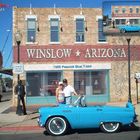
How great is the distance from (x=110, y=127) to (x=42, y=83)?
56.8 feet

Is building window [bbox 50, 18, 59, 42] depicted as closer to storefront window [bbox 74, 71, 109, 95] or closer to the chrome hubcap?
storefront window [bbox 74, 71, 109, 95]

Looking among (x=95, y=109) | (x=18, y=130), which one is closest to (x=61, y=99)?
(x=18, y=130)

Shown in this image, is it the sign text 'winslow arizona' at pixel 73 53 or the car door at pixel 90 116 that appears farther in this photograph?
the sign text 'winslow arizona' at pixel 73 53

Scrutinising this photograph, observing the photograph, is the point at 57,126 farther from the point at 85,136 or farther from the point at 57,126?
the point at 85,136

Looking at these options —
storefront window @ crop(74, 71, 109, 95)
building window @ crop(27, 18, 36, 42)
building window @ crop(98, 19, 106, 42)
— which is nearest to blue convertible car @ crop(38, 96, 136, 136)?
storefront window @ crop(74, 71, 109, 95)

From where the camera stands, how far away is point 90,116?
44.7ft

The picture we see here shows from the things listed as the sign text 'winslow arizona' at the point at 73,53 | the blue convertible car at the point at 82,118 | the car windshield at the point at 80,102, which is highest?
the sign text 'winslow arizona' at the point at 73,53

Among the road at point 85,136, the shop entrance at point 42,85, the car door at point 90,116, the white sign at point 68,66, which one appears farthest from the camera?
the shop entrance at point 42,85

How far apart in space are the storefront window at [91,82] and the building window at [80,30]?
2.49 meters

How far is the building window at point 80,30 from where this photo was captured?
30703mm

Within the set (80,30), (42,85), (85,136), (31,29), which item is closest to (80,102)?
(85,136)

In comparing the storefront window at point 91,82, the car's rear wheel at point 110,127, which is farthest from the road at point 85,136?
the storefront window at point 91,82

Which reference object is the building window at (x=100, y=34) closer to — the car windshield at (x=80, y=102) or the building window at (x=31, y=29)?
the building window at (x=31, y=29)

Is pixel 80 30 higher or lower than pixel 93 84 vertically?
higher
